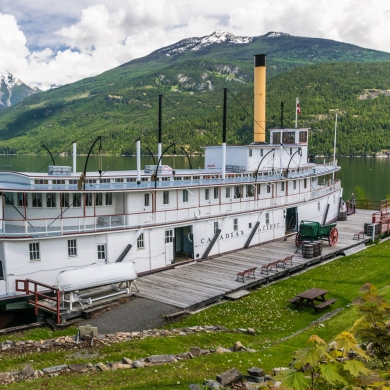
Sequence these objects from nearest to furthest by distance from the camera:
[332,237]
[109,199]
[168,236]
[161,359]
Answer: [161,359]
[109,199]
[168,236]
[332,237]

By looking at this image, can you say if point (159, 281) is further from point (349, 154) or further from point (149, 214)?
point (349, 154)

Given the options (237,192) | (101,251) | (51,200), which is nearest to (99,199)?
(51,200)

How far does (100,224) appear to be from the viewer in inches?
974

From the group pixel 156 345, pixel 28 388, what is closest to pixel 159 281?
pixel 156 345

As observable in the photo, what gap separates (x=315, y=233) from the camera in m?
31.7

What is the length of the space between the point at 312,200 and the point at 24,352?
29.4 m

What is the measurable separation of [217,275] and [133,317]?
7214 millimetres

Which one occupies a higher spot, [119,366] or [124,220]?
[124,220]

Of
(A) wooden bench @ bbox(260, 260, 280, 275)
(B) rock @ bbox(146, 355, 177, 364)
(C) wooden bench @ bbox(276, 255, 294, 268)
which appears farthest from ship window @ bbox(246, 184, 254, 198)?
(B) rock @ bbox(146, 355, 177, 364)

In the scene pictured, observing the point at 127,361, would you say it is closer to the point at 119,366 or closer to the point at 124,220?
the point at 119,366

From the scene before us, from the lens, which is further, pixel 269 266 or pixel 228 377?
pixel 269 266

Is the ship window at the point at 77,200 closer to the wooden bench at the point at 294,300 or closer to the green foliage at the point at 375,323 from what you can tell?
the wooden bench at the point at 294,300

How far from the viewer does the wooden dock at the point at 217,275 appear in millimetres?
22062

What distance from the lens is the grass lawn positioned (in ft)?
39.5
